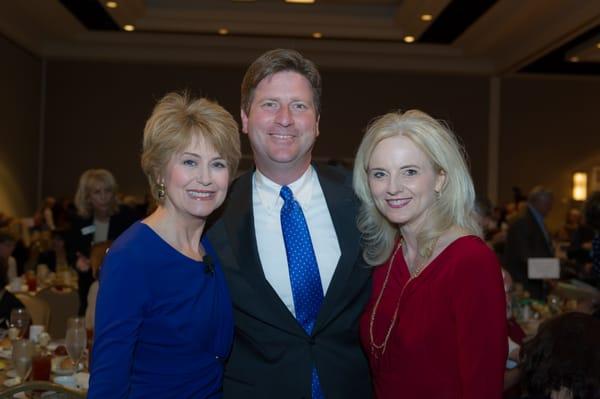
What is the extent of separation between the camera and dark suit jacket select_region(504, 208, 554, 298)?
7098 mm

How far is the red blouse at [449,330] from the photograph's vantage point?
1.93 metres

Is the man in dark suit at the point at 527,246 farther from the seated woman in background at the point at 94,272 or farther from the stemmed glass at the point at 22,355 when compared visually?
the stemmed glass at the point at 22,355

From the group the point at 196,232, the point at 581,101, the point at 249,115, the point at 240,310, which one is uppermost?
the point at 581,101

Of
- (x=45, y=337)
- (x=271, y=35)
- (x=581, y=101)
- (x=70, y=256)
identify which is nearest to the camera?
(x=45, y=337)

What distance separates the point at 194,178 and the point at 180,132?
0.14 m

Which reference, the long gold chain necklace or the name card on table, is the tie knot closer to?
the long gold chain necklace

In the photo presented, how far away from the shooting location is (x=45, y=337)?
150 inches

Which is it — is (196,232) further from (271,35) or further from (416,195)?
(271,35)

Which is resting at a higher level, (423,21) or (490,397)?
(423,21)

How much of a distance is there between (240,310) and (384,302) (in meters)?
0.45

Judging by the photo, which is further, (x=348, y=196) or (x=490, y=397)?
(x=348, y=196)

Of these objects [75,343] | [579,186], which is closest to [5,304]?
[75,343]

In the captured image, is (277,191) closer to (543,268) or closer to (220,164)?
(220,164)

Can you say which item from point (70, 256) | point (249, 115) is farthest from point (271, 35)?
point (249, 115)
